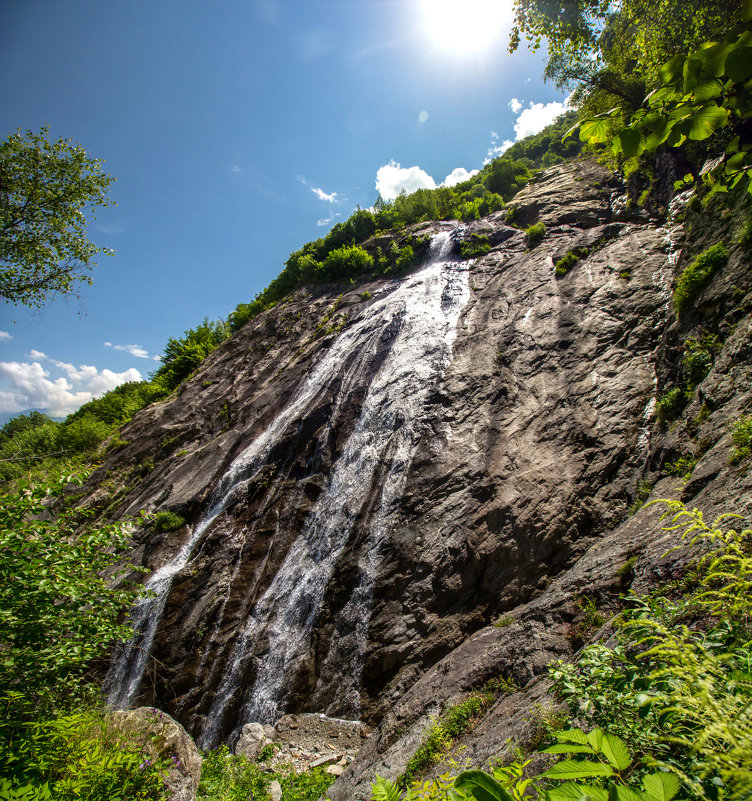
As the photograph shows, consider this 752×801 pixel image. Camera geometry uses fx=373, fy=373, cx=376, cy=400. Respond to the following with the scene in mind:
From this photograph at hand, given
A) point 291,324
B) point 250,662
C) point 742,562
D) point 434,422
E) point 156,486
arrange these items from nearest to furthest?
point 742,562
point 250,662
point 434,422
point 156,486
point 291,324

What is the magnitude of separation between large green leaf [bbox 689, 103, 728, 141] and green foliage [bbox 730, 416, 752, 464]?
467 cm

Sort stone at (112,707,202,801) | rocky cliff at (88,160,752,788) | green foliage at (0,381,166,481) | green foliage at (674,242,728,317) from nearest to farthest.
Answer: stone at (112,707,202,801), rocky cliff at (88,160,752,788), green foliage at (674,242,728,317), green foliage at (0,381,166,481)

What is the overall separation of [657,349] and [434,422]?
619cm

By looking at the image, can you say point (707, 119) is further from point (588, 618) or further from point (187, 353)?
point (187, 353)

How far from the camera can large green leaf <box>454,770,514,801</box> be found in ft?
4.20

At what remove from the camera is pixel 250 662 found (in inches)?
370

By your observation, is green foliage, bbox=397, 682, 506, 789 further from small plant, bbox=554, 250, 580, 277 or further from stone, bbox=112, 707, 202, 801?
small plant, bbox=554, 250, 580, 277

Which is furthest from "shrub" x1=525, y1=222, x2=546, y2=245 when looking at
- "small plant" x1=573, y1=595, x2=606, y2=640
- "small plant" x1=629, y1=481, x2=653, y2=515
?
"small plant" x1=573, y1=595, x2=606, y2=640

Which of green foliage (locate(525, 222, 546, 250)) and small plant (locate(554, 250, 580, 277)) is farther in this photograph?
green foliage (locate(525, 222, 546, 250))

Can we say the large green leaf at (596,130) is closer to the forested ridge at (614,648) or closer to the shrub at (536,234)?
the forested ridge at (614,648)

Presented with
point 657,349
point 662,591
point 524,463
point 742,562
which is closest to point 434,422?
point 524,463

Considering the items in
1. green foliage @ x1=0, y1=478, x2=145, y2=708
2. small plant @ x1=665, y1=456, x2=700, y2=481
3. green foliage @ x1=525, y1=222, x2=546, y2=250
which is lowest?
green foliage @ x1=0, y1=478, x2=145, y2=708

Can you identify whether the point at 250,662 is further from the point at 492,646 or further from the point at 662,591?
the point at 662,591

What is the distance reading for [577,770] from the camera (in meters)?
1.35
